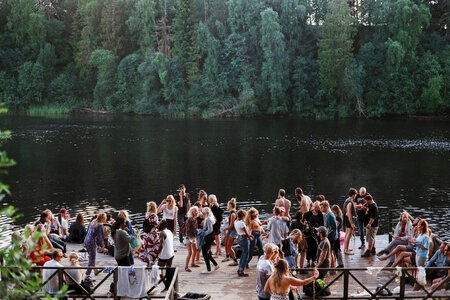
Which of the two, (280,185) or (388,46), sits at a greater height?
(388,46)

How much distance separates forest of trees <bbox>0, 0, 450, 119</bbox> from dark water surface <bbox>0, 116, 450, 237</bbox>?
9.40m

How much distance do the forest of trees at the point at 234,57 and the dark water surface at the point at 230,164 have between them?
940cm

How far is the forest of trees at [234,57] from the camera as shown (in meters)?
67.6

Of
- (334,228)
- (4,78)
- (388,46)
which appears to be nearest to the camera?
(334,228)

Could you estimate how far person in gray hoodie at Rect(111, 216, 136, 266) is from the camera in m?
10.5

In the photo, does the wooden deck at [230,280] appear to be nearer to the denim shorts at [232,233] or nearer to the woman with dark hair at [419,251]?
the woman with dark hair at [419,251]

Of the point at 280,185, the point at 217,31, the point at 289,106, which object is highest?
the point at 217,31

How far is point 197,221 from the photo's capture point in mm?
12656

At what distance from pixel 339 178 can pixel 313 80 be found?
41950 mm

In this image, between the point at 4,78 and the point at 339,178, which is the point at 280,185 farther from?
Result: the point at 4,78

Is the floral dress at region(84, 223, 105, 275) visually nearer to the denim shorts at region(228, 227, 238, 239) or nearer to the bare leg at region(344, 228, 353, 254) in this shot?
the denim shorts at region(228, 227, 238, 239)

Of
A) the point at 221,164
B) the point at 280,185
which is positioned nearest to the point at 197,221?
the point at 280,185

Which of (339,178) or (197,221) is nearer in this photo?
(197,221)

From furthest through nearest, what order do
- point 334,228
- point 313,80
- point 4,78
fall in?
point 4,78
point 313,80
point 334,228
